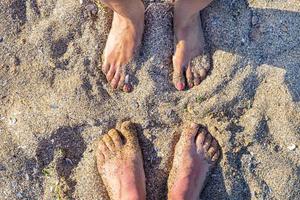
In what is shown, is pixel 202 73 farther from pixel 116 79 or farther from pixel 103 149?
pixel 103 149

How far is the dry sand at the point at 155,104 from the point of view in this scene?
290cm

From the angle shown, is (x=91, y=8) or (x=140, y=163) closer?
(x=140, y=163)

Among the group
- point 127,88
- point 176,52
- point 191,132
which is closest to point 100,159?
point 127,88

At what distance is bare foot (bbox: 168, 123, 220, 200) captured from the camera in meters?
2.88

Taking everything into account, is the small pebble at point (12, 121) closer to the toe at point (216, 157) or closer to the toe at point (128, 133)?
the toe at point (128, 133)

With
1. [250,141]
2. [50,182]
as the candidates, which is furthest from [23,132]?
[250,141]

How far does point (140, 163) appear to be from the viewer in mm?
2902

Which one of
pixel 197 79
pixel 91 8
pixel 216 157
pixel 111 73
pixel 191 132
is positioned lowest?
pixel 216 157

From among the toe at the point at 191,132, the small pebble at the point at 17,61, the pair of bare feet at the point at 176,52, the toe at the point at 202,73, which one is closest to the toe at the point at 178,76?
the pair of bare feet at the point at 176,52

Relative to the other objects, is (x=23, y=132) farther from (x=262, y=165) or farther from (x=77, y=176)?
(x=262, y=165)

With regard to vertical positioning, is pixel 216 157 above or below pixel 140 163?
below

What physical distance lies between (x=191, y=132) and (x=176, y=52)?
47 cm

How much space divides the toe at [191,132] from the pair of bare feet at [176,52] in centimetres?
23

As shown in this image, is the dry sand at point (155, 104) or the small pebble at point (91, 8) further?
the small pebble at point (91, 8)
